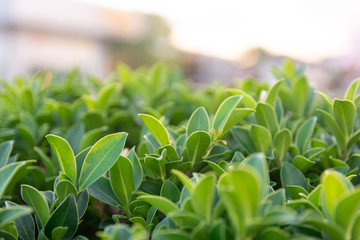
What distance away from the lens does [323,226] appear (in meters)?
0.56

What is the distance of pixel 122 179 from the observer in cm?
80

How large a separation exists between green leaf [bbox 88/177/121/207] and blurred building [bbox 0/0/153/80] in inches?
792

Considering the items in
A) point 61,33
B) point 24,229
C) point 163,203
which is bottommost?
point 61,33

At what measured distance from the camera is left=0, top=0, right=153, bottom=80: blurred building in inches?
867

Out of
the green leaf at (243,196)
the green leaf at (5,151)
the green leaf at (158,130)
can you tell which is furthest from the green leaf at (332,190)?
the green leaf at (5,151)

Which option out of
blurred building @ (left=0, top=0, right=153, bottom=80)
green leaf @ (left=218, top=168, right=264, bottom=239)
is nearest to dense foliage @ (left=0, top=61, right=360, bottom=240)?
green leaf @ (left=218, top=168, right=264, bottom=239)

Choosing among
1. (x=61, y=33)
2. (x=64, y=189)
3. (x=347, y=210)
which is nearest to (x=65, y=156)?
(x=64, y=189)

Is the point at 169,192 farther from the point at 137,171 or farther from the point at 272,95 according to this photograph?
the point at 272,95

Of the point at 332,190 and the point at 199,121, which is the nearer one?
the point at 332,190

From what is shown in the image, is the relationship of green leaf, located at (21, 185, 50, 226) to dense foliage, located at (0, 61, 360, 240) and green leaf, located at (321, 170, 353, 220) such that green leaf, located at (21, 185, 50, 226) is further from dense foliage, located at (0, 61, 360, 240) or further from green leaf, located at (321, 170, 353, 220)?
green leaf, located at (321, 170, 353, 220)

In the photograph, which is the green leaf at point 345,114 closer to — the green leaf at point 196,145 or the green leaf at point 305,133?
the green leaf at point 305,133

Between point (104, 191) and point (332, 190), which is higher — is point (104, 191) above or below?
below

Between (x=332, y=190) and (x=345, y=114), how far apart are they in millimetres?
333

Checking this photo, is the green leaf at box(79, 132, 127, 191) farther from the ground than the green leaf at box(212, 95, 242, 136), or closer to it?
closer to it
